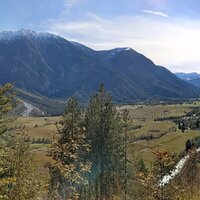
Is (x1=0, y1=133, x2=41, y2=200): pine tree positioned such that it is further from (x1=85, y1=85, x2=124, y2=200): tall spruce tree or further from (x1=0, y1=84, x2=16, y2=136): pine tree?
(x1=85, y1=85, x2=124, y2=200): tall spruce tree

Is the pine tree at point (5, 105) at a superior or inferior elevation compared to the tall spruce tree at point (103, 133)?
superior

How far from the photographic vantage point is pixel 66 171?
1400 centimetres

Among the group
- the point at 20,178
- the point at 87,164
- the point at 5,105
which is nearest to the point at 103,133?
the point at 5,105

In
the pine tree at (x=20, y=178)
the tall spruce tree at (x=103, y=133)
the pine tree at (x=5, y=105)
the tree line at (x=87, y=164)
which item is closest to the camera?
the tree line at (x=87, y=164)

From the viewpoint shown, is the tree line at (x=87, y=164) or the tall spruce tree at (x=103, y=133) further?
the tall spruce tree at (x=103, y=133)

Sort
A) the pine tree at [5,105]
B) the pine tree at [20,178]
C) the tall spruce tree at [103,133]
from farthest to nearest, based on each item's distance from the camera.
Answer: the tall spruce tree at [103,133] < the pine tree at [5,105] < the pine tree at [20,178]

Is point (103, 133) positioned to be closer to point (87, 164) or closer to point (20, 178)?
point (20, 178)

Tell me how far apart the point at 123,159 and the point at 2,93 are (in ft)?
169

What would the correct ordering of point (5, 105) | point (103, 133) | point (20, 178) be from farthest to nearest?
point (103, 133) → point (5, 105) → point (20, 178)

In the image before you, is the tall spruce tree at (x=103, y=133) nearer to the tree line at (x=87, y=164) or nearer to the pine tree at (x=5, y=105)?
the tree line at (x=87, y=164)

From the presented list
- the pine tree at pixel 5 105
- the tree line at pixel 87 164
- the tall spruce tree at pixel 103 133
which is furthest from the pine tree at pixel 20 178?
the tall spruce tree at pixel 103 133

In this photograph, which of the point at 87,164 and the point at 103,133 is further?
the point at 103,133

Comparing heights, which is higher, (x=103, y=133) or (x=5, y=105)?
(x=5, y=105)

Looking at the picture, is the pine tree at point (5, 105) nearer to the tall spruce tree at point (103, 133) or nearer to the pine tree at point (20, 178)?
the pine tree at point (20, 178)
